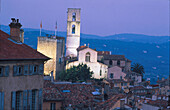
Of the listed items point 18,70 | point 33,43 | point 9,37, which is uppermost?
point 33,43

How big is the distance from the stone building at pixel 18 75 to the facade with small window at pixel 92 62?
4910cm

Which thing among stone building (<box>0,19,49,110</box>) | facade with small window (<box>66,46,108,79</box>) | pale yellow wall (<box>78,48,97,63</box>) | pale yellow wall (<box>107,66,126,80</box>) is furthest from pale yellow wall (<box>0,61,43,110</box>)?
pale yellow wall (<box>78,48,97,63</box>)

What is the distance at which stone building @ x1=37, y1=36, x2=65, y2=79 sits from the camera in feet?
240

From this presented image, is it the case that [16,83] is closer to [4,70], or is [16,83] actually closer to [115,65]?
[4,70]

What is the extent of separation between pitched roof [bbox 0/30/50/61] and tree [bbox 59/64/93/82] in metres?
39.2

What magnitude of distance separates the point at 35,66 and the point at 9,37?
235 cm

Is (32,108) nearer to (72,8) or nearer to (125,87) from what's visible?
(125,87)

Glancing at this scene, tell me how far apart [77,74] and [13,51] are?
44.8 m

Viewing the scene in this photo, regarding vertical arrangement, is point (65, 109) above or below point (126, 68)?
below

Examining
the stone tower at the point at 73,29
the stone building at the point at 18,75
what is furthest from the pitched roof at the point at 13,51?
the stone tower at the point at 73,29

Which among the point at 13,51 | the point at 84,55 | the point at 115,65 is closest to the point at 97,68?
the point at 84,55

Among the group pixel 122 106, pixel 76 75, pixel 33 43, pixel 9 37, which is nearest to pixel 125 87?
pixel 76 75

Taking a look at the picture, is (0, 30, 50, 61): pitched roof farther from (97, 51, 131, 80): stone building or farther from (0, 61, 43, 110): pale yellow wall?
(97, 51, 131, 80): stone building

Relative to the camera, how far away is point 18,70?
2750 cm
